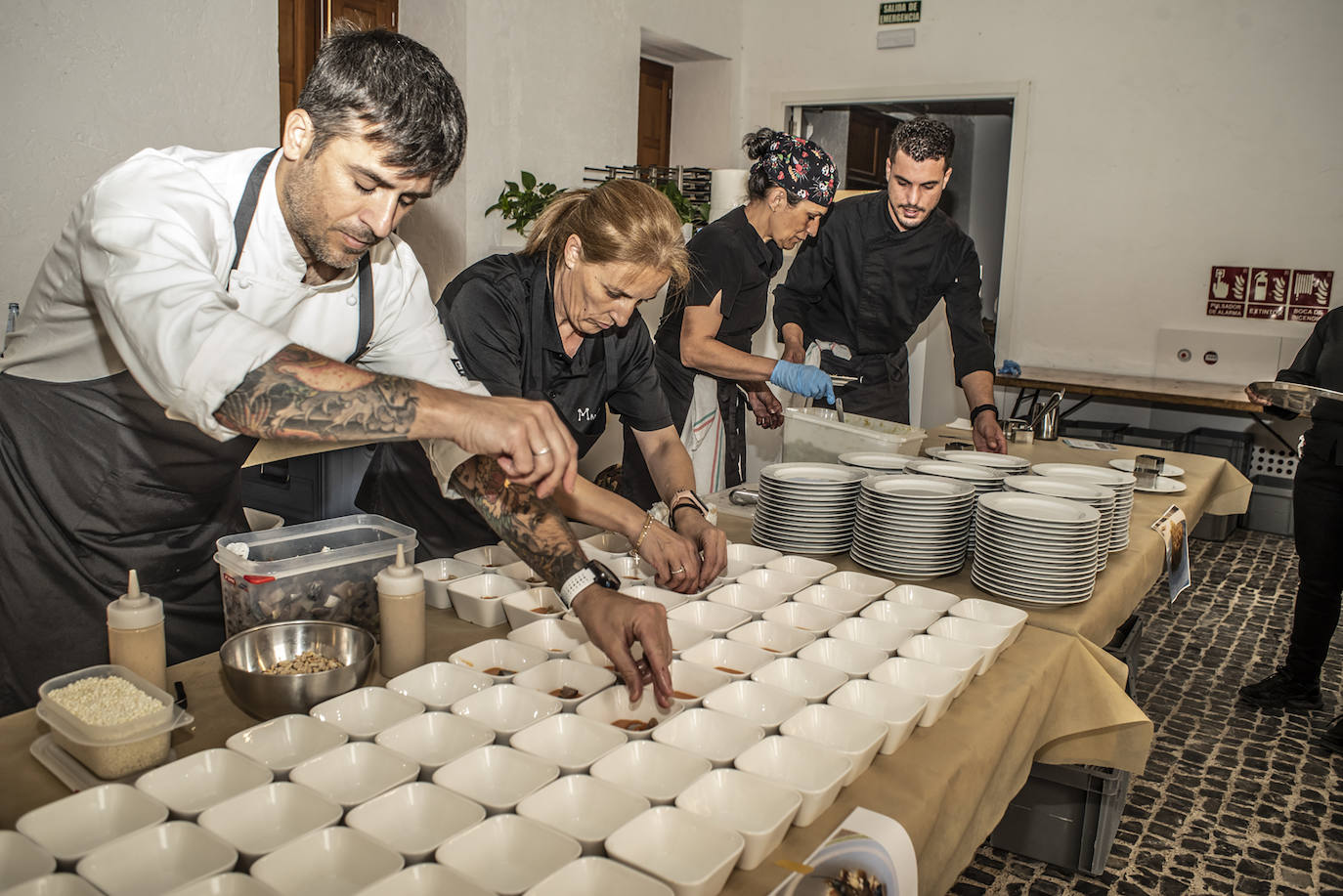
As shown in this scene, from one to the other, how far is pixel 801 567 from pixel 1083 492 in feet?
2.52

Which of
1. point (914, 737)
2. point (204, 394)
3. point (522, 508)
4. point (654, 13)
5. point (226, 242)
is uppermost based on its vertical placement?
point (654, 13)

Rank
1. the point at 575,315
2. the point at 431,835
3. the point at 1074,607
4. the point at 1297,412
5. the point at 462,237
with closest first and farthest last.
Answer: the point at 431,835
the point at 1074,607
the point at 575,315
the point at 1297,412
the point at 462,237

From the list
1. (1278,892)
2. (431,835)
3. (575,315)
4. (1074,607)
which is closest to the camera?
(431,835)

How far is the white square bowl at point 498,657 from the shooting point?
4.62ft

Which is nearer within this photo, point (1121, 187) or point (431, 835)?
Answer: point (431, 835)

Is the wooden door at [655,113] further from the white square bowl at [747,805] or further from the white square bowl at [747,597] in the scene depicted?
the white square bowl at [747,805]

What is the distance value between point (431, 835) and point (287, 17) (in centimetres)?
416

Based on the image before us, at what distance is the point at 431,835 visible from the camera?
1017 millimetres

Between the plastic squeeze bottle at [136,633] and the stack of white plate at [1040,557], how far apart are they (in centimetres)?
142

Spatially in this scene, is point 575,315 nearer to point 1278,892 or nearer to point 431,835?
point 431,835

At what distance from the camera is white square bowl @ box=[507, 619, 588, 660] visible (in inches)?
58.7

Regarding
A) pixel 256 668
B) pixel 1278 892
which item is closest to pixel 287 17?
pixel 256 668

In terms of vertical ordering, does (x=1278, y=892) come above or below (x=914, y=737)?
below

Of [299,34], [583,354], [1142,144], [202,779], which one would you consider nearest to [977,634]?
[583,354]
